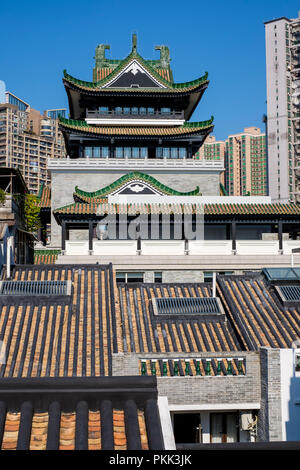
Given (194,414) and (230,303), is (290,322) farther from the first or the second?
(194,414)

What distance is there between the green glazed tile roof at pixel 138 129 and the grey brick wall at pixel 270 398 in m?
35.7

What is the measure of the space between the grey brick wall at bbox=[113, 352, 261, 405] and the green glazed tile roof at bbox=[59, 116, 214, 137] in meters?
35.4

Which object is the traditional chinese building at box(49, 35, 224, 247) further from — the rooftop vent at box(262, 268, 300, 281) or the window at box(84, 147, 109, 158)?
the rooftop vent at box(262, 268, 300, 281)

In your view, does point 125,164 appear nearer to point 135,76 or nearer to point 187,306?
point 135,76

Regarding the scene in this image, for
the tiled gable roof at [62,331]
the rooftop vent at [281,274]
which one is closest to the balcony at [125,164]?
the tiled gable roof at [62,331]

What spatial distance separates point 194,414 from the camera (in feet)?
51.2

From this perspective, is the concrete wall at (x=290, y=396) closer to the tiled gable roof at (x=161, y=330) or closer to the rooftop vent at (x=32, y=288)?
the tiled gable roof at (x=161, y=330)

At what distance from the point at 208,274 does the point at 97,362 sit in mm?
16085

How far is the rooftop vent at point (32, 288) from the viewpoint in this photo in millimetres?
18573

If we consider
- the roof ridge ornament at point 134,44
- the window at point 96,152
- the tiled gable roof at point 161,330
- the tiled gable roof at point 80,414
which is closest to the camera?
the tiled gable roof at point 80,414

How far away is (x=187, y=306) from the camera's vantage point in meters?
18.8

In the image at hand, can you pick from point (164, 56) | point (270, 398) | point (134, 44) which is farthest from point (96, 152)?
point (270, 398)

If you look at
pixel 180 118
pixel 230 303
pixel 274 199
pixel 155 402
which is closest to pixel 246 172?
pixel 274 199

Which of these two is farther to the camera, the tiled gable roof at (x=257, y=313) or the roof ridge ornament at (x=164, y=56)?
the roof ridge ornament at (x=164, y=56)
